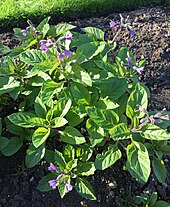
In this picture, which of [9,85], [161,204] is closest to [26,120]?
[9,85]

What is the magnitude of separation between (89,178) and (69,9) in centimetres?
162

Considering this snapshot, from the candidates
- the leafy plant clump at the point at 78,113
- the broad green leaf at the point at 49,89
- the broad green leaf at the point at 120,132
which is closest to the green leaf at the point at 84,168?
the leafy plant clump at the point at 78,113

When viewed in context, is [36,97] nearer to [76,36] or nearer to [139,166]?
[76,36]

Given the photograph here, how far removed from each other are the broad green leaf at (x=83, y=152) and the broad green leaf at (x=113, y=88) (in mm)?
240

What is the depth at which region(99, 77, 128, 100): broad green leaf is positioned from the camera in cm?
176

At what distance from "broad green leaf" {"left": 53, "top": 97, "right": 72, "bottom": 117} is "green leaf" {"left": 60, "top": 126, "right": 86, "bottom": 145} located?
0.08 m

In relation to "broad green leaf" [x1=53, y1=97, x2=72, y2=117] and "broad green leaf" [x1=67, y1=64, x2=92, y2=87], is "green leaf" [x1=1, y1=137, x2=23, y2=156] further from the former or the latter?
"broad green leaf" [x1=67, y1=64, x2=92, y2=87]

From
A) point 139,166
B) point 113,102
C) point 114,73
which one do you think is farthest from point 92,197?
point 114,73

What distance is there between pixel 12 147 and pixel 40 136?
0.23 m

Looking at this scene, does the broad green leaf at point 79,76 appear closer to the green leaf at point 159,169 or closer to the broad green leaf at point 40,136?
the broad green leaf at point 40,136

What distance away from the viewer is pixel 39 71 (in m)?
1.75

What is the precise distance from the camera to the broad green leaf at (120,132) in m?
1.59

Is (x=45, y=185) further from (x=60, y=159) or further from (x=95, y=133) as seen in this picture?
(x=95, y=133)

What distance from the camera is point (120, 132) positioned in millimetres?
1606
